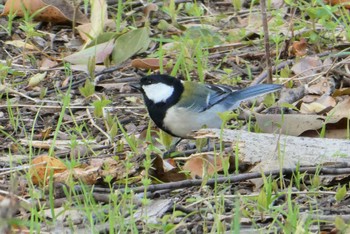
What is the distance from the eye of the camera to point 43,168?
4359 millimetres

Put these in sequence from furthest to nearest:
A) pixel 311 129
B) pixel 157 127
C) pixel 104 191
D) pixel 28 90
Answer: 1. pixel 28 90
2. pixel 157 127
3. pixel 311 129
4. pixel 104 191

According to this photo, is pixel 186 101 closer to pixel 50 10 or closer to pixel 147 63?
pixel 147 63

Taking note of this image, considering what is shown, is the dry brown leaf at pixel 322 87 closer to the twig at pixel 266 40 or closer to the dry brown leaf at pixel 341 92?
the dry brown leaf at pixel 341 92

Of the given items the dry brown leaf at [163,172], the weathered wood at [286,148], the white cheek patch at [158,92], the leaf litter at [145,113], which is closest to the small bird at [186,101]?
the white cheek patch at [158,92]

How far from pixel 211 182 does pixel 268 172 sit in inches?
9.9

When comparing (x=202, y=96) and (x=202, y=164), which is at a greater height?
(x=202, y=96)

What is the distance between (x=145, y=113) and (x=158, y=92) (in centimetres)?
45

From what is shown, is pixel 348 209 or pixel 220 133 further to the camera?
pixel 220 133

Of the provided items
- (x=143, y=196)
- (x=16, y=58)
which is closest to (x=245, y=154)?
(x=143, y=196)

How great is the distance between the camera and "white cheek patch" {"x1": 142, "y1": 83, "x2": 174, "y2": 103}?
508 cm

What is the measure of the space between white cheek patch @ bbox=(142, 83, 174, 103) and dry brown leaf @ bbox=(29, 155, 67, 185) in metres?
0.83

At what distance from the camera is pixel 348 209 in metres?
3.94

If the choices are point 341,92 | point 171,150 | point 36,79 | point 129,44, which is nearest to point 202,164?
point 171,150

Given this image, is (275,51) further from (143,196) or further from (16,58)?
(143,196)
